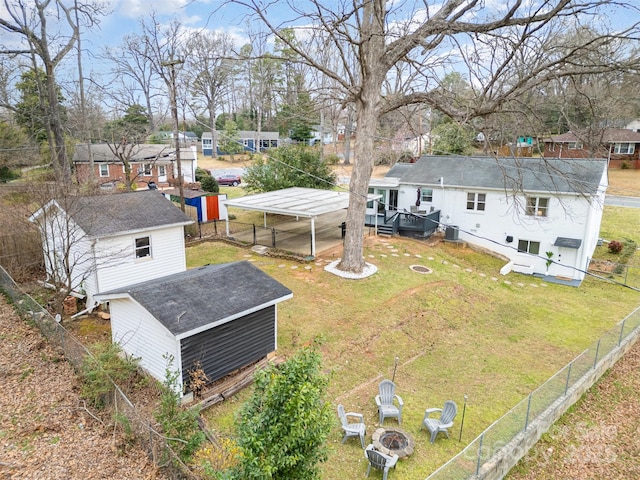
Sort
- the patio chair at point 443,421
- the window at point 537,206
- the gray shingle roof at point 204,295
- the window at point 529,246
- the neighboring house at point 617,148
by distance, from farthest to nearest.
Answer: the neighboring house at point 617,148
the window at point 529,246
the window at point 537,206
the gray shingle roof at point 204,295
the patio chair at point 443,421

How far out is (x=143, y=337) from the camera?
9.67 metres

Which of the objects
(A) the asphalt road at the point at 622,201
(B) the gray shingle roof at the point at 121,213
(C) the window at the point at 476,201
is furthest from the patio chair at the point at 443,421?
(A) the asphalt road at the point at 622,201

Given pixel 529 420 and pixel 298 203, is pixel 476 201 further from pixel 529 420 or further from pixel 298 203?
pixel 529 420

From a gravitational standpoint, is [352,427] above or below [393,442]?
above

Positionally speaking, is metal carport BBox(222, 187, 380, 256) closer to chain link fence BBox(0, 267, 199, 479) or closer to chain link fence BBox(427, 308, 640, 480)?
chain link fence BBox(0, 267, 199, 479)

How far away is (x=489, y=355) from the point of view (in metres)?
12.4

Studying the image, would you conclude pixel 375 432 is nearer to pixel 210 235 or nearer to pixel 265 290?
pixel 265 290

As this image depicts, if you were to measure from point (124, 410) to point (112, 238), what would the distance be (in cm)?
699

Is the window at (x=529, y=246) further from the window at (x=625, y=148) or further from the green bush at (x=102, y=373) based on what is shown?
the window at (x=625, y=148)

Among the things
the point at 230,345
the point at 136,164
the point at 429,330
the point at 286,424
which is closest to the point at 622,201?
the point at 429,330

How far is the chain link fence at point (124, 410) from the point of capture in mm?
6699

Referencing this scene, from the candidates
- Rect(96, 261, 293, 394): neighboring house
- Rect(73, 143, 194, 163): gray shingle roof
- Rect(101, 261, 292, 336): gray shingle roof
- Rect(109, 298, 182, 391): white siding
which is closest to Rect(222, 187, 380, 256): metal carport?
→ Rect(101, 261, 292, 336): gray shingle roof

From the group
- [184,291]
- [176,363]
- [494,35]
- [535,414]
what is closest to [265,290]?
[184,291]

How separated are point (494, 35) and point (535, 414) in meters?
11.0
